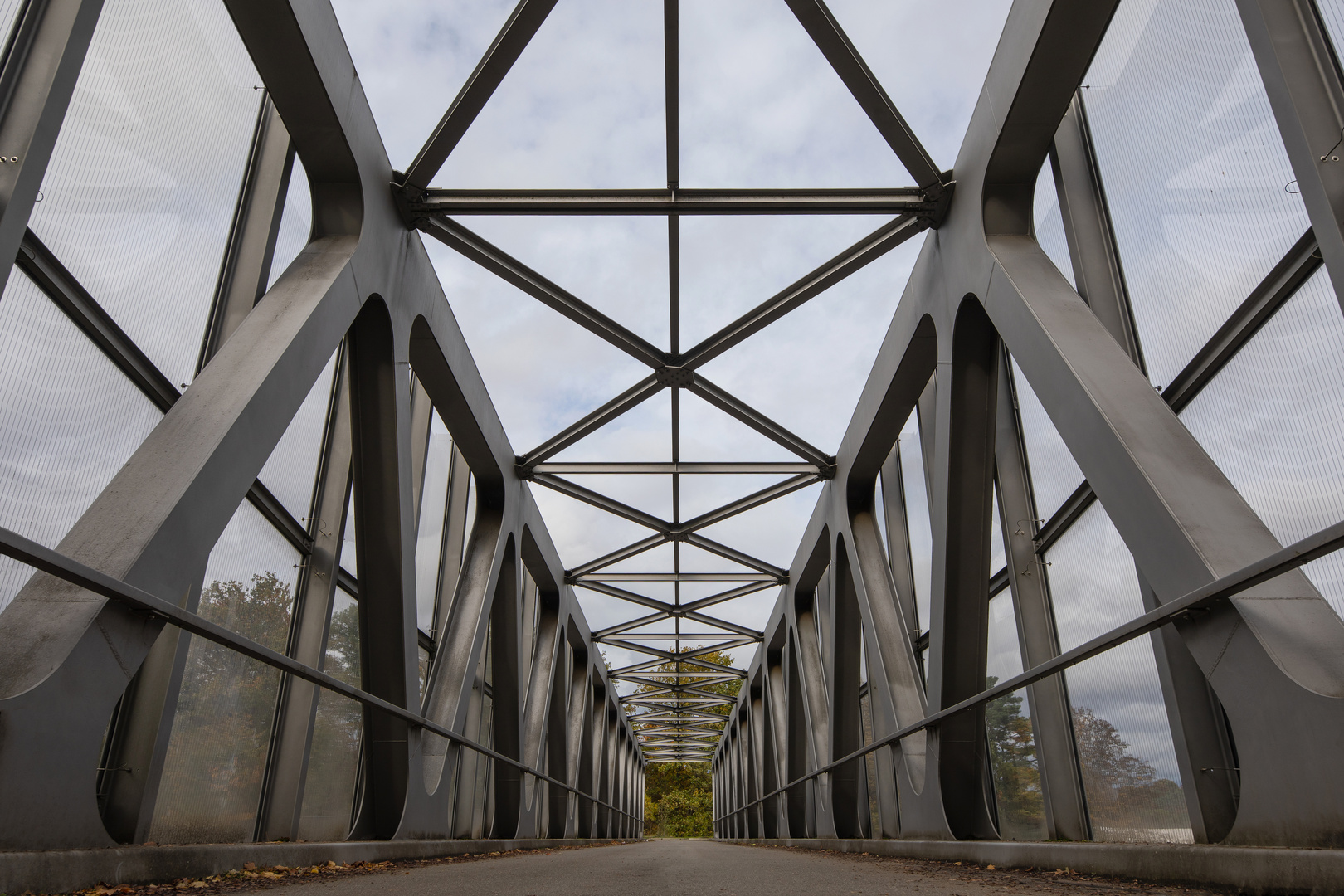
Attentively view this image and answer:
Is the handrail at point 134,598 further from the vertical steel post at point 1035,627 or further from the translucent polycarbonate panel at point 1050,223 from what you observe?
the translucent polycarbonate panel at point 1050,223

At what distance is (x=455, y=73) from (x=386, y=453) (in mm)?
3349

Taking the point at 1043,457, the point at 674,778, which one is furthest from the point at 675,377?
the point at 674,778

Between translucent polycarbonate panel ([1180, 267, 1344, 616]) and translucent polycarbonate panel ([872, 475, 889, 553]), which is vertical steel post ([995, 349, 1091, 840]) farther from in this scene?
translucent polycarbonate panel ([872, 475, 889, 553])

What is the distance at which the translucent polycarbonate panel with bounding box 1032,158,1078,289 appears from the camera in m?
6.85

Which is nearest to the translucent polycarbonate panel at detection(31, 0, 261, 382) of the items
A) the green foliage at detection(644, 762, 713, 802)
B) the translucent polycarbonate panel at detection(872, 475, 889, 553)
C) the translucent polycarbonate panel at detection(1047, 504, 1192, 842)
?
the translucent polycarbonate panel at detection(1047, 504, 1192, 842)

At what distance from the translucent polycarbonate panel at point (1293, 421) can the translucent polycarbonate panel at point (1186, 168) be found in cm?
31

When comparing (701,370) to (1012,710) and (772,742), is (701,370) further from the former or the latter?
(772,742)

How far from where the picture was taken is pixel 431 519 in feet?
37.5

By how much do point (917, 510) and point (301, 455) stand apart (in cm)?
722

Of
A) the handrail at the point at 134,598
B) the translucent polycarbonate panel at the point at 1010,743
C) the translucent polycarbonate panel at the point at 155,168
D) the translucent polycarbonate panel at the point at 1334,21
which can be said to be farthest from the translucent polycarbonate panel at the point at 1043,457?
the translucent polycarbonate panel at the point at 155,168

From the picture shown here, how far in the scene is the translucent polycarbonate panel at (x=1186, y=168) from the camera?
4.63 metres

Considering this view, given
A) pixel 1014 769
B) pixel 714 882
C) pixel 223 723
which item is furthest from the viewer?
pixel 1014 769

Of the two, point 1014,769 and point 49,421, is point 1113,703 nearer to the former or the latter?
point 1014,769

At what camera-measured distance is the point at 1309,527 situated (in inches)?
174
